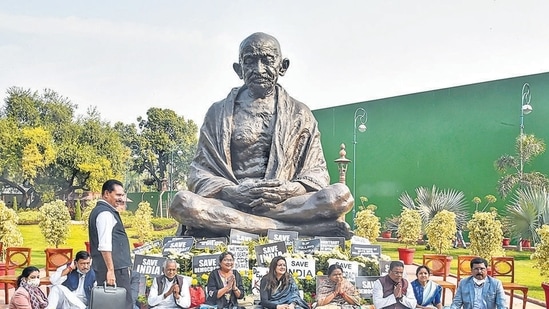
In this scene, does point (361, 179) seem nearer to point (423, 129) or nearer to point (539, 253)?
point (423, 129)

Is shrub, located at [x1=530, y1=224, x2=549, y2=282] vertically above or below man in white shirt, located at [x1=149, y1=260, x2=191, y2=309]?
above

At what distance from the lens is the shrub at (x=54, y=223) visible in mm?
14648

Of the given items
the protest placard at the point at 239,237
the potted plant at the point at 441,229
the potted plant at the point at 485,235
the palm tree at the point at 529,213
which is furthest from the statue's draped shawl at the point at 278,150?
the palm tree at the point at 529,213

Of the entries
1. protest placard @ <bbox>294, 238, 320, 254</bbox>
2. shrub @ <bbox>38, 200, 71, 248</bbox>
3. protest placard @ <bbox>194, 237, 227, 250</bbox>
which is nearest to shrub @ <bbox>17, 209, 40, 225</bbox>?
shrub @ <bbox>38, 200, 71, 248</bbox>

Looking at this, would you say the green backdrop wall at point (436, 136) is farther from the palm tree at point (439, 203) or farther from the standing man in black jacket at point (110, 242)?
the standing man in black jacket at point (110, 242)

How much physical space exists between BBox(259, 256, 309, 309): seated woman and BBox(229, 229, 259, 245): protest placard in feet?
5.79

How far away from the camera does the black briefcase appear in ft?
14.8

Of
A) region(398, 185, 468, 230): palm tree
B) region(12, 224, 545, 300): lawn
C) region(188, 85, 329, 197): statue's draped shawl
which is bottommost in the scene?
region(12, 224, 545, 300): lawn

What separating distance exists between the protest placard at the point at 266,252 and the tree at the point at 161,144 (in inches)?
986

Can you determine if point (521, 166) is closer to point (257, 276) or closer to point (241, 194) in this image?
point (241, 194)

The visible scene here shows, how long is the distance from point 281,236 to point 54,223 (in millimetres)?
9092

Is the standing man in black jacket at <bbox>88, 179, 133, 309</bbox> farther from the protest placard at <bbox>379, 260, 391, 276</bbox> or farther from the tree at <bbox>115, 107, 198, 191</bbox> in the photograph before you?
the tree at <bbox>115, 107, 198, 191</bbox>

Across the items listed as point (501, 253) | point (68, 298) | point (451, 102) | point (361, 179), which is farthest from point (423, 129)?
point (68, 298)

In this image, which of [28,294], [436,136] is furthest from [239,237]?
[436,136]
